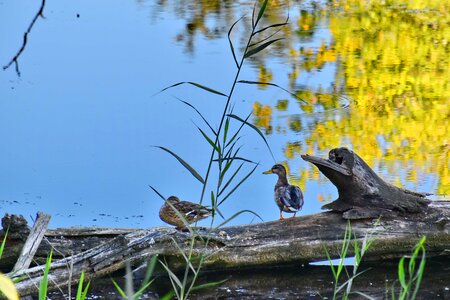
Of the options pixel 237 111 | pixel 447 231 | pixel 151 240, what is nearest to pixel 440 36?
pixel 237 111

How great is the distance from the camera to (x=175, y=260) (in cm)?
576

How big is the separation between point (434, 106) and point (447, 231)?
135 inches

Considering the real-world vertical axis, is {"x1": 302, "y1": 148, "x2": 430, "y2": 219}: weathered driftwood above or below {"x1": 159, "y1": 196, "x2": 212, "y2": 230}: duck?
above

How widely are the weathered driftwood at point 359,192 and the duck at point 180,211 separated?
79 cm

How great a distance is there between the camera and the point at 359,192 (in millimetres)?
5836

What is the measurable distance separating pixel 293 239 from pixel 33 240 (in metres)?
1.40

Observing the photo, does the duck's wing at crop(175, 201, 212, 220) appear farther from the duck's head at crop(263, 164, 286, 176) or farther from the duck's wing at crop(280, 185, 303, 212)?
the duck's head at crop(263, 164, 286, 176)

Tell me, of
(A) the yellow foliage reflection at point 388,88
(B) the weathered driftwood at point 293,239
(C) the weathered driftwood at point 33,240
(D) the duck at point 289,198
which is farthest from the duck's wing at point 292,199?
(C) the weathered driftwood at point 33,240

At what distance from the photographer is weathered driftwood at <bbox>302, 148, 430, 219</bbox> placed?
5812 millimetres

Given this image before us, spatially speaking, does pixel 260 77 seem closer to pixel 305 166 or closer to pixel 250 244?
pixel 305 166

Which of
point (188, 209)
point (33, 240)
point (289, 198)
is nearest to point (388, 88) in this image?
point (289, 198)

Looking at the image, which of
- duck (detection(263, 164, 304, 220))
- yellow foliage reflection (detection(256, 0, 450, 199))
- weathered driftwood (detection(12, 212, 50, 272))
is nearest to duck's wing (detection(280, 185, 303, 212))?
duck (detection(263, 164, 304, 220))

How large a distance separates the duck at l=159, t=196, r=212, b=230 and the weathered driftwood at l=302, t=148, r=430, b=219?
2.60 ft

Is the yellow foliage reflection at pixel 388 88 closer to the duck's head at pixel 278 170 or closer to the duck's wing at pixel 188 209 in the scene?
the duck's head at pixel 278 170
